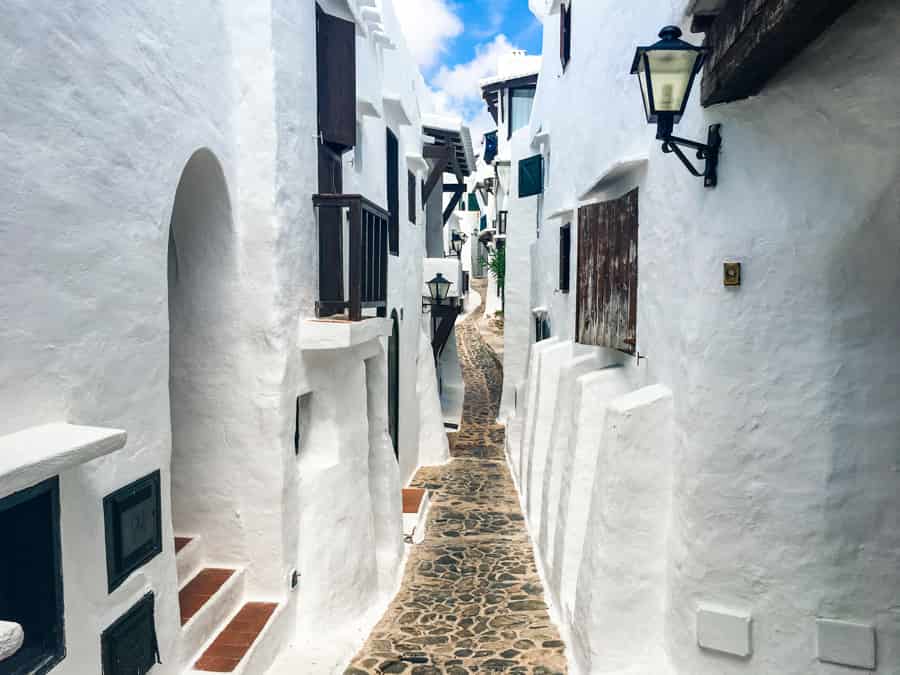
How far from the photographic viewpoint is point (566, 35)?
10172 millimetres

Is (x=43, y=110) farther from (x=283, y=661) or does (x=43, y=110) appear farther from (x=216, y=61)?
(x=283, y=661)

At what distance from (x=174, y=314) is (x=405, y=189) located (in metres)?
6.95

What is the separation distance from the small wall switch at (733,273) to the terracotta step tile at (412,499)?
22.4 feet

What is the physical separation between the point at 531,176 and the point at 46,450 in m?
12.7

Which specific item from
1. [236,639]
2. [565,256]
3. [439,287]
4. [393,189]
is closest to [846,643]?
[236,639]

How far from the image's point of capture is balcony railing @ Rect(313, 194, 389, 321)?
616 cm

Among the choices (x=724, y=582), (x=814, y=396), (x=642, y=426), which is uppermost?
(x=814, y=396)

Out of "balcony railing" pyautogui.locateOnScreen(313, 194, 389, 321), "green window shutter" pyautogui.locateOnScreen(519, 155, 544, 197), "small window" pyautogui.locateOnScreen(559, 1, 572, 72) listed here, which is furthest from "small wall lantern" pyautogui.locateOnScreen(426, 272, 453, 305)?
"balcony railing" pyautogui.locateOnScreen(313, 194, 389, 321)

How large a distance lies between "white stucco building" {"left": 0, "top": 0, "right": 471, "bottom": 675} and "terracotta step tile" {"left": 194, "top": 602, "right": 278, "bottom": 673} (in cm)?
2

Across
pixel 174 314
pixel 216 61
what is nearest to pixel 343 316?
pixel 174 314

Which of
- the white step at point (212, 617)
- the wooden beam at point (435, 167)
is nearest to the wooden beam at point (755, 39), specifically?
the white step at point (212, 617)

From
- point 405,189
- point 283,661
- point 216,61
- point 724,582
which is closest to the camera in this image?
point 724,582

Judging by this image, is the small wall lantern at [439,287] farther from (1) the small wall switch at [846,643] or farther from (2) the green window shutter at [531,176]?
(1) the small wall switch at [846,643]

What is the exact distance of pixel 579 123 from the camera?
9.09 m
